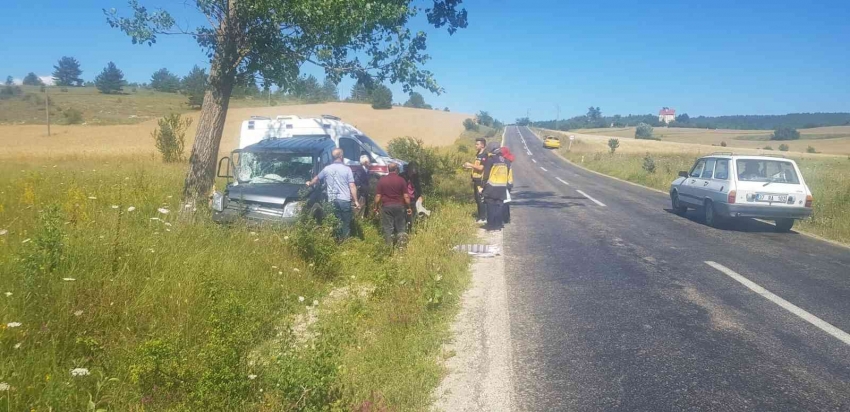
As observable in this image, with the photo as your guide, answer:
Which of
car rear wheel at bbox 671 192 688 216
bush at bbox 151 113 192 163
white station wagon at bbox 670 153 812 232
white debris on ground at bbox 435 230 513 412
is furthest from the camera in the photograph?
bush at bbox 151 113 192 163

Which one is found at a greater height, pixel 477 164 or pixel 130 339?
pixel 477 164

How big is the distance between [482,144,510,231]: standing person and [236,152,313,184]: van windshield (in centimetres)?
361

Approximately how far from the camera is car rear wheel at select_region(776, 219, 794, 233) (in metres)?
12.3

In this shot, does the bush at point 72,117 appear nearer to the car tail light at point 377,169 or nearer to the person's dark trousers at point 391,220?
the car tail light at point 377,169

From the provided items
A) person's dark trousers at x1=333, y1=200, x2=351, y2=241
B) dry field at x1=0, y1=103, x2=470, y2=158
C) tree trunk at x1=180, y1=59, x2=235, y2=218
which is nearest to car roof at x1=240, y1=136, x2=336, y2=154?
tree trunk at x1=180, y1=59, x2=235, y2=218

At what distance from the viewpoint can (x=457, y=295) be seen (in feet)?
22.2

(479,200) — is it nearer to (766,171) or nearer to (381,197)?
(381,197)

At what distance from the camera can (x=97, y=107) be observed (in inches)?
3059

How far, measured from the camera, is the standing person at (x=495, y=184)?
1124cm

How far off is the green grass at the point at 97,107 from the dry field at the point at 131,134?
11.7m

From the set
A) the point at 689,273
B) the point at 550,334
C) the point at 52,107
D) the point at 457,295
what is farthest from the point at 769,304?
the point at 52,107

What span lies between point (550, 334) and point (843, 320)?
3.29 metres

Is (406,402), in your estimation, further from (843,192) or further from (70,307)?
(843,192)

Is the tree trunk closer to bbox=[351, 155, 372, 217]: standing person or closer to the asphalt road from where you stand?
bbox=[351, 155, 372, 217]: standing person
